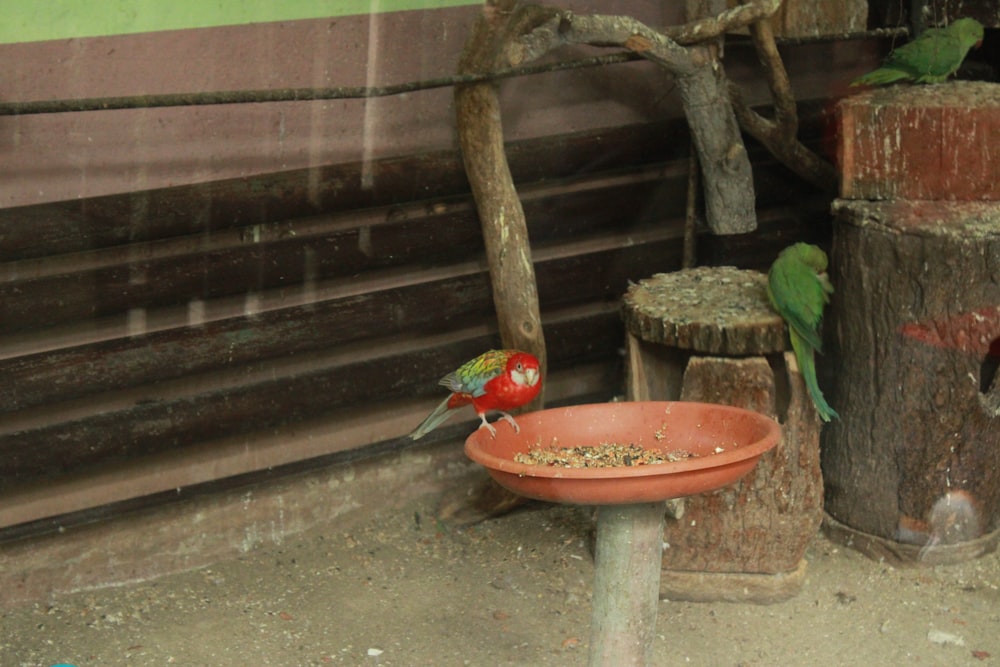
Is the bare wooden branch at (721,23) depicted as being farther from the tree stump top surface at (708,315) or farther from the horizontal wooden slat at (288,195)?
the tree stump top surface at (708,315)

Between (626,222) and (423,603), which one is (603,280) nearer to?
(626,222)

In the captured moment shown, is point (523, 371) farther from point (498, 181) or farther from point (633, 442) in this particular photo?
point (498, 181)

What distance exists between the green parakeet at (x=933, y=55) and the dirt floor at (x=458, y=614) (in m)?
1.45

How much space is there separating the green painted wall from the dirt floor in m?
1.57

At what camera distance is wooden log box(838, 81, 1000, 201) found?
3.23m

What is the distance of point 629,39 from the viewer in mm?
3516

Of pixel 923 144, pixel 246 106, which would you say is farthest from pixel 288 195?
pixel 923 144

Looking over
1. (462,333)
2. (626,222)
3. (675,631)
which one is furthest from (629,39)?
(675,631)

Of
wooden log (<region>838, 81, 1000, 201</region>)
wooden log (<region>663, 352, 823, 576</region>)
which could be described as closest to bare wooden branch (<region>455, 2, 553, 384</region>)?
wooden log (<region>663, 352, 823, 576</region>)

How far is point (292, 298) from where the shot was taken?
3576 mm

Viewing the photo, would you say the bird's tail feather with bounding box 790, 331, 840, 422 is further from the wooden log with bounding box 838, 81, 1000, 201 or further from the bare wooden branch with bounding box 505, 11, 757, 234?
the bare wooden branch with bounding box 505, 11, 757, 234

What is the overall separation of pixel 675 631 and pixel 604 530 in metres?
0.94

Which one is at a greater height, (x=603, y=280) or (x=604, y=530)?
(x=603, y=280)

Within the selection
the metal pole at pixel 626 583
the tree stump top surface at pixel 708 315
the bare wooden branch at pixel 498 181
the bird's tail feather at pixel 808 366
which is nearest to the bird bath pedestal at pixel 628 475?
the metal pole at pixel 626 583
